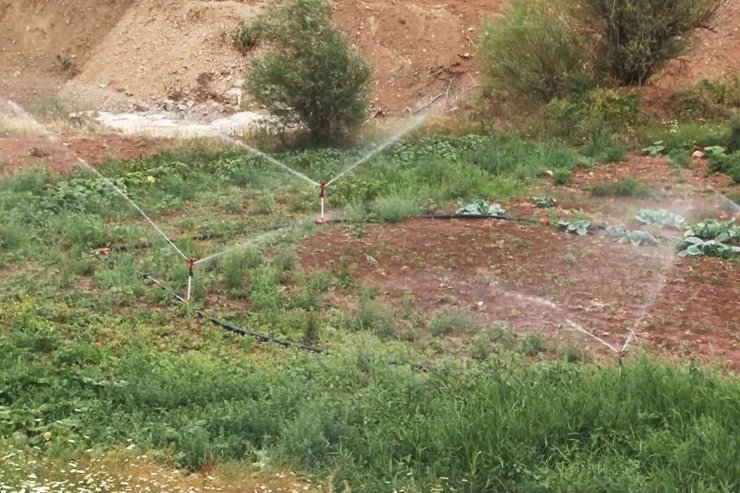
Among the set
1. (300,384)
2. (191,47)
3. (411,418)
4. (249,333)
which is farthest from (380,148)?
(191,47)

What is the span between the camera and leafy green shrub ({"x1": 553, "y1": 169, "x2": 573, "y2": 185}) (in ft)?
40.5

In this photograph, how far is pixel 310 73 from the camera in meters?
14.2

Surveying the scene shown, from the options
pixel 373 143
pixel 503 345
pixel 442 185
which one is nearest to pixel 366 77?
pixel 373 143

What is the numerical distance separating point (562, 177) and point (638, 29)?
16.2 ft

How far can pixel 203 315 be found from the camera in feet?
25.1

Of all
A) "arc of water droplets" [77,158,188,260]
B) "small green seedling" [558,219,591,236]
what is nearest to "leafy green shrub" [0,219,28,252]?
"arc of water droplets" [77,158,188,260]

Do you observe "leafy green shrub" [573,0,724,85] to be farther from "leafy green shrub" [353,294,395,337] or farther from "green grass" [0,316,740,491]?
"green grass" [0,316,740,491]

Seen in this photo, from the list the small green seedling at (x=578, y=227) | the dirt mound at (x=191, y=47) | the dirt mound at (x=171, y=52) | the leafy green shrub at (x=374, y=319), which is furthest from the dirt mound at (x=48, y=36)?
the leafy green shrub at (x=374, y=319)

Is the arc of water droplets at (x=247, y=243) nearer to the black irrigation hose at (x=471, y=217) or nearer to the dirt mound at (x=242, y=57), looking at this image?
the black irrigation hose at (x=471, y=217)

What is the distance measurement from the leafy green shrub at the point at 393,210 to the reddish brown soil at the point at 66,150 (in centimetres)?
459

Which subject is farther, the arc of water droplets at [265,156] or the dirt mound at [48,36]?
the dirt mound at [48,36]

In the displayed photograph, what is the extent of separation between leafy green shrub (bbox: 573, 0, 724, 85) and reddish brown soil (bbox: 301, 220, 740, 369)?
709cm

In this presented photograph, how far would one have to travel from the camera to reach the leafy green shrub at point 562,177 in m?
12.4

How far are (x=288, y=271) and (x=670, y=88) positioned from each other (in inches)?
414
